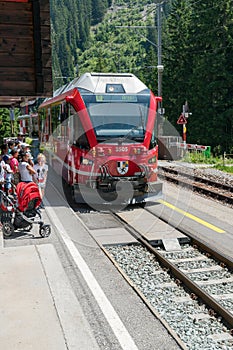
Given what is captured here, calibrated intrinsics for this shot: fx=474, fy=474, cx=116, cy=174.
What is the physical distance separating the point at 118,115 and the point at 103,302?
7100mm

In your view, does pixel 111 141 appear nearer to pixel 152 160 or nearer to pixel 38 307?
pixel 152 160

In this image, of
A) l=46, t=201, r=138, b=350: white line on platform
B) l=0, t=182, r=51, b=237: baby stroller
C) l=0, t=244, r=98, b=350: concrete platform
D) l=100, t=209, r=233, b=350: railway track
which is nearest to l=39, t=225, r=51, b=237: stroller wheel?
l=0, t=182, r=51, b=237: baby stroller

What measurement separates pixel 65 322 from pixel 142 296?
136 centimetres

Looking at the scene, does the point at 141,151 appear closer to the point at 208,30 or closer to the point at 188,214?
the point at 188,214

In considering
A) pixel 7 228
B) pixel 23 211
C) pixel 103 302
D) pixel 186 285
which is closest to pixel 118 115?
pixel 23 211

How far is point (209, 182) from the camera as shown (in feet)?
56.0

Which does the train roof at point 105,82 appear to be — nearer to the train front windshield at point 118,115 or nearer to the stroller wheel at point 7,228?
the train front windshield at point 118,115

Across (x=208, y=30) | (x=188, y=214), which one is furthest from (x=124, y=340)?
(x=208, y=30)

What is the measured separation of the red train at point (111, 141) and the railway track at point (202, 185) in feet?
7.79

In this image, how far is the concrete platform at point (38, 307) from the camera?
17.9ft

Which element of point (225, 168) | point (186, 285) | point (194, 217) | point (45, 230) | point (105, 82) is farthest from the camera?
point (225, 168)

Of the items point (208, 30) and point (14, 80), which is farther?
point (208, 30)

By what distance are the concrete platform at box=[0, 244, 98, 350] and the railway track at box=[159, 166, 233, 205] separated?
7.24 metres

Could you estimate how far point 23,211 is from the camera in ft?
33.2
